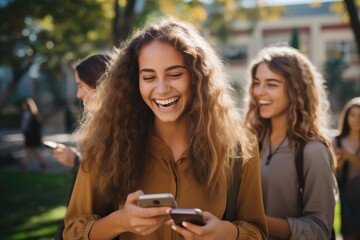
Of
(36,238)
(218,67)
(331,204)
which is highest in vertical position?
(218,67)

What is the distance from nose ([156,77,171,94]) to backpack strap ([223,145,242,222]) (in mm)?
473

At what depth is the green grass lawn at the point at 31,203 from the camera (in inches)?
234

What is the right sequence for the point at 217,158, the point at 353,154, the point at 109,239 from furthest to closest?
the point at 353,154, the point at 217,158, the point at 109,239

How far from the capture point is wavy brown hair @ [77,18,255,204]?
189 cm

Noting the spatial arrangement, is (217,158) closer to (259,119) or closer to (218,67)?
(218,67)

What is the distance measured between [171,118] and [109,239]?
596 mm

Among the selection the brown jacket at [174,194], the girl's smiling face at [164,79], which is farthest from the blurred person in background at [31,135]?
the girl's smiling face at [164,79]

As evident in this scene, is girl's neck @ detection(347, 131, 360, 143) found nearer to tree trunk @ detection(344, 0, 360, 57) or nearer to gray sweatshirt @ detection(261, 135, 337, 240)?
tree trunk @ detection(344, 0, 360, 57)

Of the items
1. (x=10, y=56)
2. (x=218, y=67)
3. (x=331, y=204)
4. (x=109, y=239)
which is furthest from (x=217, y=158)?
(x=10, y=56)

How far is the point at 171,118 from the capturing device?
191cm

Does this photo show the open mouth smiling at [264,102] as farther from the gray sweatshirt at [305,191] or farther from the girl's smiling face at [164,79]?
the girl's smiling face at [164,79]

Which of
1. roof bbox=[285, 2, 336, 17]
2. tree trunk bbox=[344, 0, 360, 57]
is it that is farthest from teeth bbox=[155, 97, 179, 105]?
roof bbox=[285, 2, 336, 17]

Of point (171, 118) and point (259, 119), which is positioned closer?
point (171, 118)

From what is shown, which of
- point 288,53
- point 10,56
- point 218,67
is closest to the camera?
point 218,67
